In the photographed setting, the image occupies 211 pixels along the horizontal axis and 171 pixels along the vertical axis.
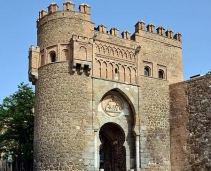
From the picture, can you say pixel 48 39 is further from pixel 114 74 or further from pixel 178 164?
pixel 178 164

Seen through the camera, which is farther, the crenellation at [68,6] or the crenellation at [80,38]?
the crenellation at [68,6]

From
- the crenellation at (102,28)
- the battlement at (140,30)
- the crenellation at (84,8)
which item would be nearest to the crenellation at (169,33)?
the battlement at (140,30)

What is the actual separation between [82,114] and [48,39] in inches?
178

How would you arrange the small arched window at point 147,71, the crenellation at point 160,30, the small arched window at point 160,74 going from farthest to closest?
the crenellation at point 160,30
the small arched window at point 160,74
the small arched window at point 147,71

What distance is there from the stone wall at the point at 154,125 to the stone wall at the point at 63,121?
3.52 meters

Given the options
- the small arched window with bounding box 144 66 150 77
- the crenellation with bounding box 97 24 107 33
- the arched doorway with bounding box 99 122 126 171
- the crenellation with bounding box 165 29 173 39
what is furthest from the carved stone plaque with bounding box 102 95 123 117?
the crenellation with bounding box 165 29 173 39

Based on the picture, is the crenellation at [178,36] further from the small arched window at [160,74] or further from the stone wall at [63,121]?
the stone wall at [63,121]

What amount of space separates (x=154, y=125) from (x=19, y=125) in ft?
32.6

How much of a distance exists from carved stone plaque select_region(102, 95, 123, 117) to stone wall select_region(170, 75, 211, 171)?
3516mm

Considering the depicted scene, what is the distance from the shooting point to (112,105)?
1983 centimetres

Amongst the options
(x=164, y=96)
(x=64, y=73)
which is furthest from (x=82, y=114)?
(x=164, y=96)

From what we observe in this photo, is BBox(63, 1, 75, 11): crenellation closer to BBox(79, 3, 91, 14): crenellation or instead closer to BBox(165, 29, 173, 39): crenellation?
BBox(79, 3, 91, 14): crenellation

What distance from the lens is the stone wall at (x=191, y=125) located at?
63.8ft

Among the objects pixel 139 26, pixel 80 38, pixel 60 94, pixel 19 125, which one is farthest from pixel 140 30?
pixel 19 125
